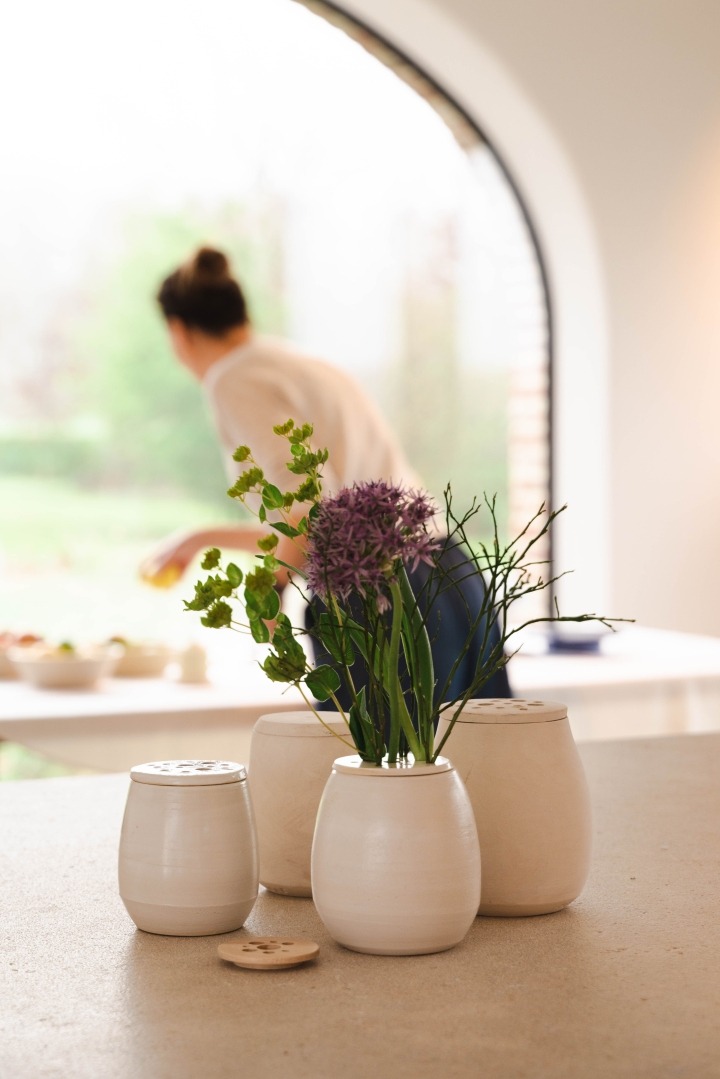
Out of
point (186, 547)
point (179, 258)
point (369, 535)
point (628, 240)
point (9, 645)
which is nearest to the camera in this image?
point (369, 535)

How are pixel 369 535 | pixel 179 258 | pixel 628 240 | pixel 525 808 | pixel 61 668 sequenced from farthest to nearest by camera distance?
pixel 179 258 < pixel 628 240 < pixel 61 668 < pixel 525 808 < pixel 369 535

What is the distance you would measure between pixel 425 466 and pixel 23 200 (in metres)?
2.84

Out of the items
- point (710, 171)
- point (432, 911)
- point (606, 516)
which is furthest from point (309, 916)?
point (710, 171)

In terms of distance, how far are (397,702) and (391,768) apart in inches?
1.4

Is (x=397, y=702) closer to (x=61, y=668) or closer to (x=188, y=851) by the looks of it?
(x=188, y=851)

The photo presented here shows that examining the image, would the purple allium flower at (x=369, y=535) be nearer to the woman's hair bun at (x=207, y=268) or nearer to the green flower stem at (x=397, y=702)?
the green flower stem at (x=397, y=702)

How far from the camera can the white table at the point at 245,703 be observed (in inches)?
75.8

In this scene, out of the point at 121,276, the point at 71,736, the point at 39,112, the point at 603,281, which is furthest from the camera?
the point at 121,276

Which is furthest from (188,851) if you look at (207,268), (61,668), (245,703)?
(207,268)

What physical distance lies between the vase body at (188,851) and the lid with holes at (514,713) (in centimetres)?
15

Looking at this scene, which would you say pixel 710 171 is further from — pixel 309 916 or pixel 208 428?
pixel 208 428

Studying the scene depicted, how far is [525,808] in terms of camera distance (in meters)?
0.76

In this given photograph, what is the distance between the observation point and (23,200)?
745 centimetres

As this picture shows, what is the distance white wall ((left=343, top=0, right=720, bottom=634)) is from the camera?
10.7 ft
